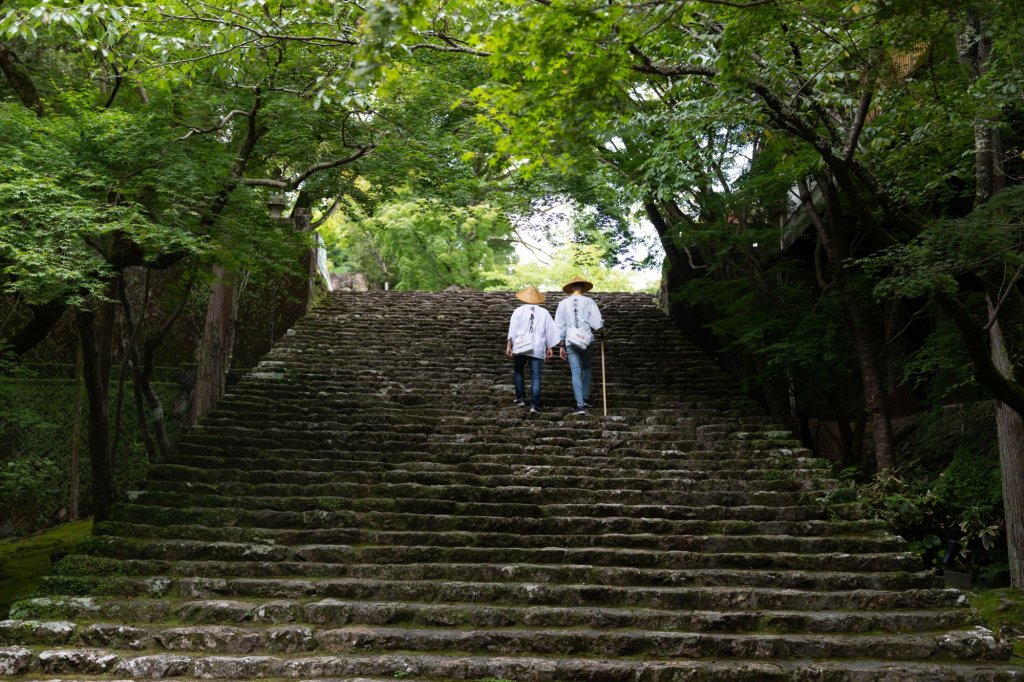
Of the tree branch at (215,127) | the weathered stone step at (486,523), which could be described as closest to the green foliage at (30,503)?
the weathered stone step at (486,523)

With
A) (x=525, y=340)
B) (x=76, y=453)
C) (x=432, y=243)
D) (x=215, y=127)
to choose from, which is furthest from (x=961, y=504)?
(x=432, y=243)

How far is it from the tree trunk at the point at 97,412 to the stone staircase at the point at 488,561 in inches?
52.0

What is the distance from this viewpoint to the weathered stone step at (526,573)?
691cm

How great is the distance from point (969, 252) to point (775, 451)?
3078 mm

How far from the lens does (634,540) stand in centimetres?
747

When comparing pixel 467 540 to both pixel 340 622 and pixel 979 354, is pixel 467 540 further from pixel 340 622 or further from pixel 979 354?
pixel 979 354

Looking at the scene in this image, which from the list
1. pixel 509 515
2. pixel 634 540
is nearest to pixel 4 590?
pixel 509 515

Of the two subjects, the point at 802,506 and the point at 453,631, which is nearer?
the point at 453,631

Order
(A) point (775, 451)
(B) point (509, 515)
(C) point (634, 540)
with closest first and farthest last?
(C) point (634, 540)
(B) point (509, 515)
(A) point (775, 451)

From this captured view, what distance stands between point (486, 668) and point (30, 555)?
8.79m

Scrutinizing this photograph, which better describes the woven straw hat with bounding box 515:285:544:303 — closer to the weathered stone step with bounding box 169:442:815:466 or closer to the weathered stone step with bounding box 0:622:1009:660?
the weathered stone step with bounding box 169:442:815:466

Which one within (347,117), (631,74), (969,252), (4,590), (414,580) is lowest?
(4,590)

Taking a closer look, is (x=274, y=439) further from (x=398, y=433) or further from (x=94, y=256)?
(x=94, y=256)

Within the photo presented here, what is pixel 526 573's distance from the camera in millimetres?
6969
